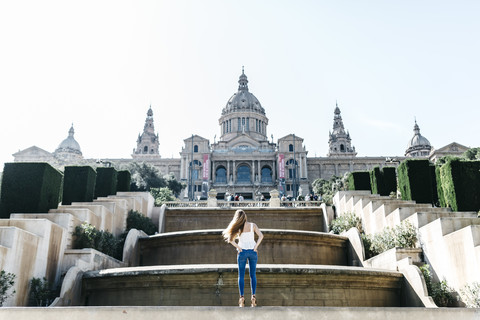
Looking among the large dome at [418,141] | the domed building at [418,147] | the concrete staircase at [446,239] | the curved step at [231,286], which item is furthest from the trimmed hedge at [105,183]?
the large dome at [418,141]

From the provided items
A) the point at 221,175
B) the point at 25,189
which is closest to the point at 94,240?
the point at 25,189

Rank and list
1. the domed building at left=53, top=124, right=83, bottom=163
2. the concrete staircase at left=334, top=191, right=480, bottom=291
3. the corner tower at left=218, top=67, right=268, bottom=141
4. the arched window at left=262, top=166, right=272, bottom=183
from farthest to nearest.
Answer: the corner tower at left=218, top=67, right=268, bottom=141 < the domed building at left=53, top=124, right=83, bottom=163 < the arched window at left=262, top=166, right=272, bottom=183 < the concrete staircase at left=334, top=191, right=480, bottom=291

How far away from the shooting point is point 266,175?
7988 centimetres

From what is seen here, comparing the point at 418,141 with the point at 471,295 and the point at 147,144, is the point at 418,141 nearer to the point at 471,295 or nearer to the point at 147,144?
the point at 147,144

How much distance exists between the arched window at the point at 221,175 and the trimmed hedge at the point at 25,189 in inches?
2515

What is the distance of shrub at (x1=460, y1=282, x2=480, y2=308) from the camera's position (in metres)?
9.20

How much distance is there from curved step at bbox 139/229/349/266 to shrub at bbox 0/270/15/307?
500 centimetres

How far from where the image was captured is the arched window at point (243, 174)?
3108 inches

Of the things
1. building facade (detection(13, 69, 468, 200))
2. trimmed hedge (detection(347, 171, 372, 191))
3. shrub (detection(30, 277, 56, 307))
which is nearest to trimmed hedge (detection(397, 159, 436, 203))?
trimmed hedge (detection(347, 171, 372, 191))

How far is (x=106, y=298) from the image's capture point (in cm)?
1023

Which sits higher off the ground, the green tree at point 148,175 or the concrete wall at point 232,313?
the green tree at point 148,175

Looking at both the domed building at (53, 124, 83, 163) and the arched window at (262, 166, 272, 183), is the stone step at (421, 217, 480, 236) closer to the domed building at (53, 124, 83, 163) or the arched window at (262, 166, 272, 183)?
the arched window at (262, 166, 272, 183)

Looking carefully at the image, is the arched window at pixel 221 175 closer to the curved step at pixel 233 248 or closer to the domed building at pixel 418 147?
the domed building at pixel 418 147

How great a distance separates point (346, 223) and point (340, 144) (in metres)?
81.5
